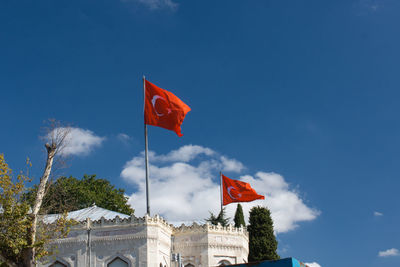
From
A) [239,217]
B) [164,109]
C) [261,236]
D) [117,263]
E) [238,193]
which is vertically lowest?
[117,263]

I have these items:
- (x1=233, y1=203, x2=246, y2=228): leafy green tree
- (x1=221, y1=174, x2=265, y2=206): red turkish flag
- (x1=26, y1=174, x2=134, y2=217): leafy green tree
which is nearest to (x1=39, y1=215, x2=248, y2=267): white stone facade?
(x1=221, y1=174, x2=265, y2=206): red turkish flag

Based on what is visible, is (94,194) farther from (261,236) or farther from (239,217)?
(261,236)

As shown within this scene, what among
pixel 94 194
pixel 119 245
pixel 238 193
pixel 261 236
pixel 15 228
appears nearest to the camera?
pixel 15 228

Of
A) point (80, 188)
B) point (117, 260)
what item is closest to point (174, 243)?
point (117, 260)

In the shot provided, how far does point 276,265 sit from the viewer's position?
530 inches

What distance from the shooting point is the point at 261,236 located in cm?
4781

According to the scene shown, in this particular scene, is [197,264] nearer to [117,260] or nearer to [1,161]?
[117,260]

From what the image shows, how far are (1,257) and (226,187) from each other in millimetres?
22066

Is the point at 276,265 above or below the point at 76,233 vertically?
below

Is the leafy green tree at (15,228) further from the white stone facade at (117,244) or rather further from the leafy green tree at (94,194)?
the leafy green tree at (94,194)

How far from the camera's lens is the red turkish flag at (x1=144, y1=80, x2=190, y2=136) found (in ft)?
97.5

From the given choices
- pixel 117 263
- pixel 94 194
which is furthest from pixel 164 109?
pixel 94 194

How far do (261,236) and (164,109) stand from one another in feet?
74.7

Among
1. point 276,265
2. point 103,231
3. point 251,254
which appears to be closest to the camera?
point 276,265
